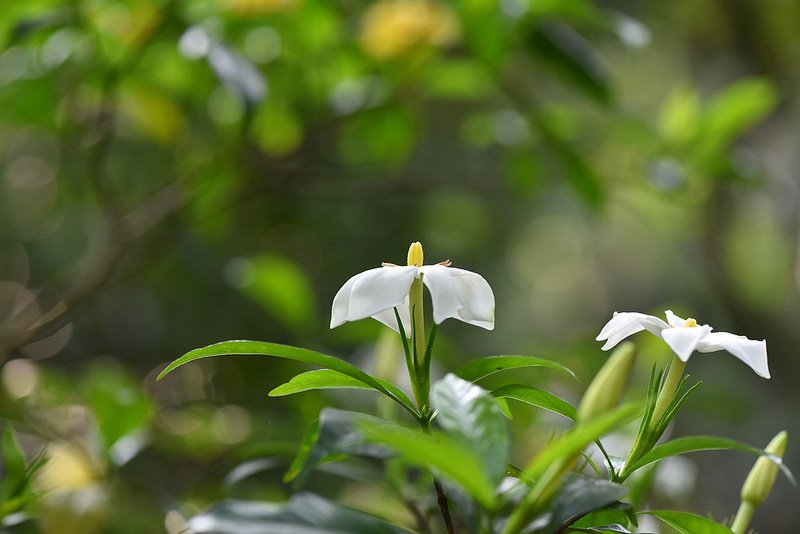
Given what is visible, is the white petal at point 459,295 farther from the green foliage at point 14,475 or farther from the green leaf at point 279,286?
the green leaf at point 279,286

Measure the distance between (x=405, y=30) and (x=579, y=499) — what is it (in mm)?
696

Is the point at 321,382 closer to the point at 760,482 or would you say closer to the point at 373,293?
the point at 373,293

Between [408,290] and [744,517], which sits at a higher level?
[408,290]

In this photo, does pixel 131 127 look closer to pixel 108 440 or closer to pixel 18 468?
pixel 108 440

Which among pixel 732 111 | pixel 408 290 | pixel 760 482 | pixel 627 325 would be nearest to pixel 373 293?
pixel 408 290

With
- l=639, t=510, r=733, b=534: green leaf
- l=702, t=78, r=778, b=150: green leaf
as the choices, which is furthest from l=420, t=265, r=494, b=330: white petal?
l=702, t=78, r=778, b=150: green leaf

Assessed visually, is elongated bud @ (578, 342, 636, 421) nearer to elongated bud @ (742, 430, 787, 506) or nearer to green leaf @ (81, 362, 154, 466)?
elongated bud @ (742, 430, 787, 506)

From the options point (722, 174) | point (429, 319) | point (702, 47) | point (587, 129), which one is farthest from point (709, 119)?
point (702, 47)

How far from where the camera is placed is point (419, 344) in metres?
0.38

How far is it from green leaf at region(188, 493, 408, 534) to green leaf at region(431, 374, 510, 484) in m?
0.05

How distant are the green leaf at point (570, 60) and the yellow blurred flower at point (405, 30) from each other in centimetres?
13

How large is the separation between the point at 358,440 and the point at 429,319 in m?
1.31

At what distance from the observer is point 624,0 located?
1.90m

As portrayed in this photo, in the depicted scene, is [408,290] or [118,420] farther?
[118,420]
